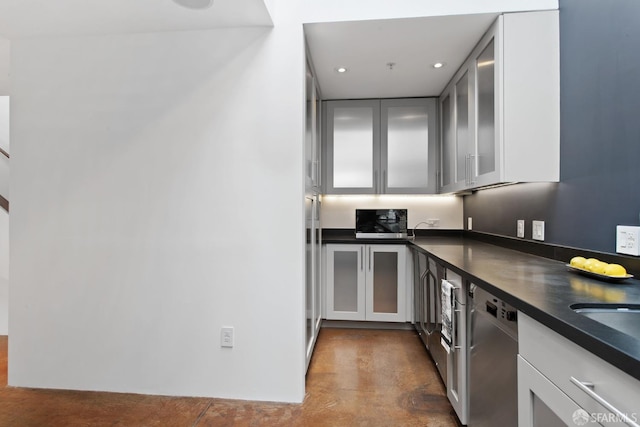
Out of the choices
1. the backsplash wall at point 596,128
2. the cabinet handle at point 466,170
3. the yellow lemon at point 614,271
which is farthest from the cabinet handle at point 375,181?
the yellow lemon at point 614,271

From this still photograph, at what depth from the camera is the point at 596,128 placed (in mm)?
1538

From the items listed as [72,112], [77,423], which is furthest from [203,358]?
[72,112]

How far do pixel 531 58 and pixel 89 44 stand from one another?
2745mm

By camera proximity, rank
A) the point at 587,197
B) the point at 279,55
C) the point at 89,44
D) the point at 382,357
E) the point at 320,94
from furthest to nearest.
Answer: the point at 320,94
the point at 382,357
the point at 89,44
the point at 279,55
the point at 587,197

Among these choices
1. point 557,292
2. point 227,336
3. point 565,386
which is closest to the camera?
point 565,386

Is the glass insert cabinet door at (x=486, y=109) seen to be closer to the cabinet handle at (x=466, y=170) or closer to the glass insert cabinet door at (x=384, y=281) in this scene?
the cabinet handle at (x=466, y=170)

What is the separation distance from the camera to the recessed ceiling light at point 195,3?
1.67 meters

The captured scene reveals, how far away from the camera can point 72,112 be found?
6.77 ft

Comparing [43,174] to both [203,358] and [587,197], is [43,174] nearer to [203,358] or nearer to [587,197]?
[203,358]

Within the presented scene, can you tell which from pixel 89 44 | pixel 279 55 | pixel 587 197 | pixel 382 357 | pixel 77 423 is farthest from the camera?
pixel 382 357

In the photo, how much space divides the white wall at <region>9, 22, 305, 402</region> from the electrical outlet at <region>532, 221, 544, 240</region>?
58.5 inches

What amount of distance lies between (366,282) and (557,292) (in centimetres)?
201

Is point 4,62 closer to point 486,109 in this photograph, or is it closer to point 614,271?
point 486,109

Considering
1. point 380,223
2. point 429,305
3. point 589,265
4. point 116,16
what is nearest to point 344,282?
point 380,223
